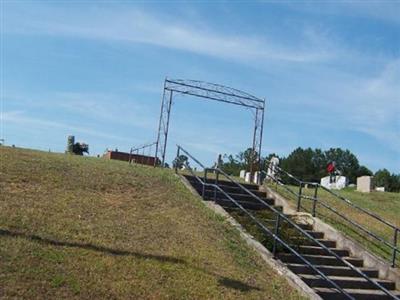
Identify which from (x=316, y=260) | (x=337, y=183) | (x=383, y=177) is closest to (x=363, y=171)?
(x=383, y=177)

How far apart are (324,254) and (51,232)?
5730 millimetres

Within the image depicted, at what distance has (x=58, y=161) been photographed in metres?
16.0

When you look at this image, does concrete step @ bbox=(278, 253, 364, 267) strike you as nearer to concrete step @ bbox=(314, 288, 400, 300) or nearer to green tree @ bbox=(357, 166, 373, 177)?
concrete step @ bbox=(314, 288, 400, 300)

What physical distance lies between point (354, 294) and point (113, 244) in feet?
14.4

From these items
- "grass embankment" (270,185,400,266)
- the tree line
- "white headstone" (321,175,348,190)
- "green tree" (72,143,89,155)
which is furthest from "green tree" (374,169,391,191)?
"grass embankment" (270,185,400,266)

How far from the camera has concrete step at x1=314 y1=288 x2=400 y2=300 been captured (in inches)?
415

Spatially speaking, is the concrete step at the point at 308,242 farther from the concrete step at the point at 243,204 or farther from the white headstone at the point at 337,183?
the white headstone at the point at 337,183

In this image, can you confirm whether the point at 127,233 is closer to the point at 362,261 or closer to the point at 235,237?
the point at 235,237

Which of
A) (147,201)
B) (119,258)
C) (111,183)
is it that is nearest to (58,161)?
(111,183)

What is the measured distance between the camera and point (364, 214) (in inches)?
655

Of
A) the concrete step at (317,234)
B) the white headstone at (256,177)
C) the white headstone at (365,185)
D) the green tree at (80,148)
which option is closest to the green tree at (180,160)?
the white headstone at (256,177)

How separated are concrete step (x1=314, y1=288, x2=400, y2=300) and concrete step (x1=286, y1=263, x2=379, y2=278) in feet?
2.16

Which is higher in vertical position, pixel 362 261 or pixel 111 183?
pixel 111 183

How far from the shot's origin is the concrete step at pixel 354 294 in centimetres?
1053
